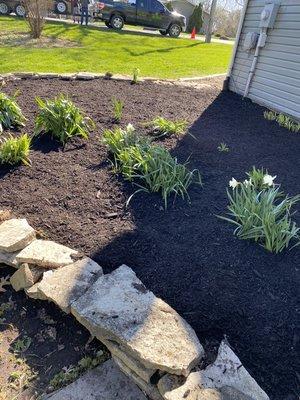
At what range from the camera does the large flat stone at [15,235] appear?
2.19 m

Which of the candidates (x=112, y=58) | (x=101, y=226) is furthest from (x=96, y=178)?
(x=112, y=58)

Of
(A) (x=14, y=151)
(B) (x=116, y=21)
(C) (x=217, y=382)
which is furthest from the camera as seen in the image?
(B) (x=116, y=21)

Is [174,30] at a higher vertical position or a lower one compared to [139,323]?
lower

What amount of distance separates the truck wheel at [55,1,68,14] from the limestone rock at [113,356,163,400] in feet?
61.6

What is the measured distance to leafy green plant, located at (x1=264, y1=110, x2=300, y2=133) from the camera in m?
4.57

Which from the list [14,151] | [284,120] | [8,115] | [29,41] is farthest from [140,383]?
[29,41]

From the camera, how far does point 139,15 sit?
16016 millimetres

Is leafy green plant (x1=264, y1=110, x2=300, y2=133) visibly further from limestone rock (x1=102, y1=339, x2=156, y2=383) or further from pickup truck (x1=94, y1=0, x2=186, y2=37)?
pickup truck (x1=94, y1=0, x2=186, y2=37)

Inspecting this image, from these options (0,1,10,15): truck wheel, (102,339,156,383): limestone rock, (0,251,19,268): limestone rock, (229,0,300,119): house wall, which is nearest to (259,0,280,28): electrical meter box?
(229,0,300,119): house wall

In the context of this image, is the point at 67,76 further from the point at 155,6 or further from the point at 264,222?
the point at 155,6

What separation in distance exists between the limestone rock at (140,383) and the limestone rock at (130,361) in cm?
3

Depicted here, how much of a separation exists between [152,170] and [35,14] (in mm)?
8749

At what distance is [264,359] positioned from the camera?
5.47 ft

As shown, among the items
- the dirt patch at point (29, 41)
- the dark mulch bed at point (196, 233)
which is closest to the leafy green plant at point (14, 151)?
the dark mulch bed at point (196, 233)
